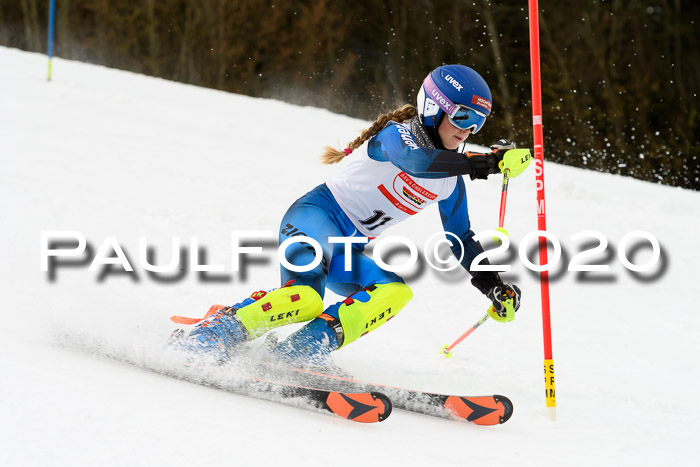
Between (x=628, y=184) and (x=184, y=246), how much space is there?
4713 mm

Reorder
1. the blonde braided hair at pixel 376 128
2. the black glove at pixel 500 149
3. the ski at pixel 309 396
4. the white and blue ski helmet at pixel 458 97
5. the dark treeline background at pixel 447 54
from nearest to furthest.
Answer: the ski at pixel 309 396 < the black glove at pixel 500 149 < the white and blue ski helmet at pixel 458 97 < the blonde braided hair at pixel 376 128 < the dark treeline background at pixel 447 54

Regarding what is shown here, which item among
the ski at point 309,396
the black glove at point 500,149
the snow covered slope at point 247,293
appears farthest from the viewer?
the black glove at point 500,149

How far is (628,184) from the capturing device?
733 centimetres

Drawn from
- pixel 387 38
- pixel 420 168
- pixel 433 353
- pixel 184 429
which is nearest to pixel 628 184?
pixel 433 353

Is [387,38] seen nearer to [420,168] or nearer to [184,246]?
[184,246]

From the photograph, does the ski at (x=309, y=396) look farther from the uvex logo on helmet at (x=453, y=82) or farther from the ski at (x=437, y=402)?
the uvex logo on helmet at (x=453, y=82)


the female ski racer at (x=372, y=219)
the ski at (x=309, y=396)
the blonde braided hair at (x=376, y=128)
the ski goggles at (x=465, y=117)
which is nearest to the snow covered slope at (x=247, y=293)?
the ski at (x=309, y=396)

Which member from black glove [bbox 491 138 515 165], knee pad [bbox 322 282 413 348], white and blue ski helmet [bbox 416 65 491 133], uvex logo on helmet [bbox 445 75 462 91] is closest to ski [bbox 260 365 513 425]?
knee pad [bbox 322 282 413 348]

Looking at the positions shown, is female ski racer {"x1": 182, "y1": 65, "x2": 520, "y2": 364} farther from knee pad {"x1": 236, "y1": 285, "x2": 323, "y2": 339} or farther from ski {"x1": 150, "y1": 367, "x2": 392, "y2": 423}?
ski {"x1": 150, "y1": 367, "x2": 392, "y2": 423}

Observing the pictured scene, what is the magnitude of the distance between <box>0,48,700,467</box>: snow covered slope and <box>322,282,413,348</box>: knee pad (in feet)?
1.21

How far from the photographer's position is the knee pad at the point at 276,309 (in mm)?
2756

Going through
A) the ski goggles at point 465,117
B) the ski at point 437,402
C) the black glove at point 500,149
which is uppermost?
the ski goggles at point 465,117

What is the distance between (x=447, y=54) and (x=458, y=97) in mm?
16158

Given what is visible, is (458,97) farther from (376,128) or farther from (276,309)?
(276,309)
